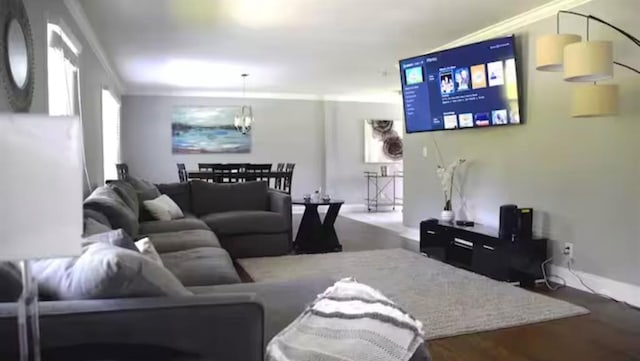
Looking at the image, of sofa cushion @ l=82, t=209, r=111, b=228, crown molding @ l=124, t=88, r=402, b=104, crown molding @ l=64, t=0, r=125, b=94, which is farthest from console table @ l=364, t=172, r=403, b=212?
sofa cushion @ l=82, t=209, r=111, b=228

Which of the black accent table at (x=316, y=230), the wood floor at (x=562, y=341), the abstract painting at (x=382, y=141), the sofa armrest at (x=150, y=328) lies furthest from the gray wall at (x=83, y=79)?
the abstract painting at (x=382, y=141)

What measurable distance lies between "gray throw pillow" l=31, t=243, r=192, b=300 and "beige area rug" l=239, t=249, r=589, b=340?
1.90 m

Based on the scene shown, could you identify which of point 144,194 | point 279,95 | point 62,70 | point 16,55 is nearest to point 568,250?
point 144,194

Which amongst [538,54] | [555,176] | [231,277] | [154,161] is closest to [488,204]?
[555,176]

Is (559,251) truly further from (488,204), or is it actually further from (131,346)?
(131,346)

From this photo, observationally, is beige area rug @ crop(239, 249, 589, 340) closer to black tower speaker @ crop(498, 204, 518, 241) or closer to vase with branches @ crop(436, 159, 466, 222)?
black tower speaker @ crop(498, 204, 518, 241)

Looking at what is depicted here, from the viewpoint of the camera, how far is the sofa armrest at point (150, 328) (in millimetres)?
1292

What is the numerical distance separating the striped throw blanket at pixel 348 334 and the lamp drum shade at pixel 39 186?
0.78 m

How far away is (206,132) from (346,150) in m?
2.78

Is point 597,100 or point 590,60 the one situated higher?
point 590,60

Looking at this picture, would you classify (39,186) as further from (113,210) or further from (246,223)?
(246,223)

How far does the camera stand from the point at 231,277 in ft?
8.91

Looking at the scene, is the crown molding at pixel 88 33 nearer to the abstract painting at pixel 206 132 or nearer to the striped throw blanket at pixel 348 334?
the abstract painting at pixel 206 132

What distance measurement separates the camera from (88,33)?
16.6ft
